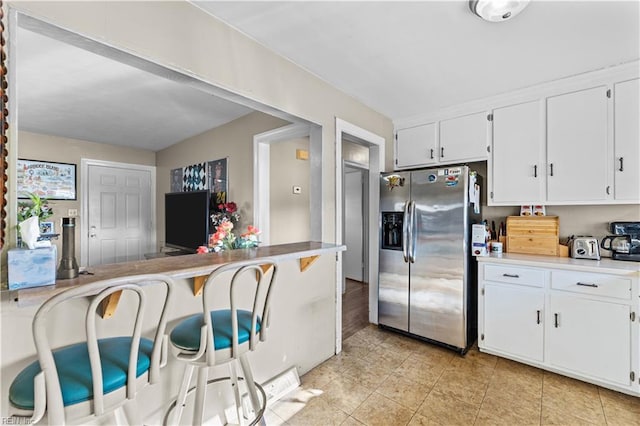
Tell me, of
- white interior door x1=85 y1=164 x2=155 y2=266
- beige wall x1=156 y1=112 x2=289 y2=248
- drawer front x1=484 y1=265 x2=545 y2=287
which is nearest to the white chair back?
beige wall x1=156 y1=112 x2=289 y2=248

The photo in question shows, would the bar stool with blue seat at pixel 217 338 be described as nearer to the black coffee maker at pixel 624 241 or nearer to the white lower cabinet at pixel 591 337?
the white lower cabinet at pixel 591 337

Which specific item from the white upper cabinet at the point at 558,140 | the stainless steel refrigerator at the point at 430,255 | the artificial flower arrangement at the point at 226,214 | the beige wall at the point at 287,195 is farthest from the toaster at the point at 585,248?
the artificial flower arrangement at the point at 226,214

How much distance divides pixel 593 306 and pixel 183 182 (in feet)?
15.7

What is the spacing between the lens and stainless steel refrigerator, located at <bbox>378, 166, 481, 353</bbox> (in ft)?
8.27

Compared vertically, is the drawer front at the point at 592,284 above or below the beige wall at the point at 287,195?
below

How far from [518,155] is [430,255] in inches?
47.2

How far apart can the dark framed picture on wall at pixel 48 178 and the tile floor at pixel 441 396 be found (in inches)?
172

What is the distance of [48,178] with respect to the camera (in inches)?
156

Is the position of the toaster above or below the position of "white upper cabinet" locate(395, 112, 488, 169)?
below

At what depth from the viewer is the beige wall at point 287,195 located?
10.8 feet

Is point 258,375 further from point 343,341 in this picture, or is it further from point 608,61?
point 608,61

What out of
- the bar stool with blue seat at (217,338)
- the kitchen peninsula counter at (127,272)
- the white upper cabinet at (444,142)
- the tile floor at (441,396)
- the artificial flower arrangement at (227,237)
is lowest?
the tile floor at (441,396)

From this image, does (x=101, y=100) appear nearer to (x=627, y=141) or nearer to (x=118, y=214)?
(x=118, y=214)

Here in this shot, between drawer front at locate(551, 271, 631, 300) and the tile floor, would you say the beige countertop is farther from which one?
the tile floor
